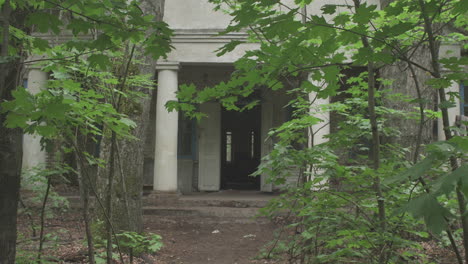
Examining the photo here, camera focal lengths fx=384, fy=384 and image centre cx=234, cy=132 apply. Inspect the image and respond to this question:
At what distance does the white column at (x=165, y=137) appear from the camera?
947 cm

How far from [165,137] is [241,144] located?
882 cm

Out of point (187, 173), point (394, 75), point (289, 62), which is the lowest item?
point (187, 173)

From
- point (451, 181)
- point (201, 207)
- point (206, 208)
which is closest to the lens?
point (451, 181)

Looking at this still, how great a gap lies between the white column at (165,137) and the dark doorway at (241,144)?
17.9 feet

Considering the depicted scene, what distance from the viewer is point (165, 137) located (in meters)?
9.56

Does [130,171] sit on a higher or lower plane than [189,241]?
higher

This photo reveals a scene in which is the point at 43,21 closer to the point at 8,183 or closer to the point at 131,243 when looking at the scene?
the point at 8,183

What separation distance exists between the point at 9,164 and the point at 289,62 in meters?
2.07

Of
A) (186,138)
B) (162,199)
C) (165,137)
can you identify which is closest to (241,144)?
(186,138)

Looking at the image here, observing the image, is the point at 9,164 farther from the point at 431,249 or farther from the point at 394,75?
the point at 394,75

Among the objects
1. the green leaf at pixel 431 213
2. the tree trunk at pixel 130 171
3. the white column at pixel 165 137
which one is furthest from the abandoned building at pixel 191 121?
the green leaf at pixel 431 213

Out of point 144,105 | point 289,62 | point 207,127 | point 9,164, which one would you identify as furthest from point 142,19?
point 207,127

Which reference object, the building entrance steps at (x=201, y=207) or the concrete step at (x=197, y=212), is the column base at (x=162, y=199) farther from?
the concrete step at (x=197, y=212)

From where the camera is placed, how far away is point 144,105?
5719 mm
